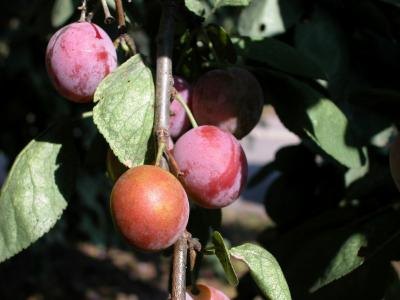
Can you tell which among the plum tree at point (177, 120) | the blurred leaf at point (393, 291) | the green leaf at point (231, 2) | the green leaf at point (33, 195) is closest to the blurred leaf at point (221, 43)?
the green leaf at point (231, 2)

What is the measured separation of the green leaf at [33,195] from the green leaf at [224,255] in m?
0.24

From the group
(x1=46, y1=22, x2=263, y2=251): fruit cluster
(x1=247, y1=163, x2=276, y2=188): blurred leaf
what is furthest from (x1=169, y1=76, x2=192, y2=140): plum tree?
(x1=247, y1=163, x2=276, y2=188): blurred leaf

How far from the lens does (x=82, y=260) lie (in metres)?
4.17

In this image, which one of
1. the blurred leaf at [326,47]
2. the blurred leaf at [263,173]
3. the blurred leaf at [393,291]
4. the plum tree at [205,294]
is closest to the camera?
the plum tree at [205,294]

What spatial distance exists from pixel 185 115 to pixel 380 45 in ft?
1.57

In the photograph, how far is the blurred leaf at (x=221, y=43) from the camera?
2.70 ft

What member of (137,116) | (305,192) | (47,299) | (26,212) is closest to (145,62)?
(137,116)

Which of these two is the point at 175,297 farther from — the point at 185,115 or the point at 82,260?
the point at 82,260

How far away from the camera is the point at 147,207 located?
1.80ft

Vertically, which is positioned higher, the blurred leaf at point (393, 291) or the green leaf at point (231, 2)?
the green leaf at point (231, 2)

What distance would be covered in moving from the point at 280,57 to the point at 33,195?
37 centimetres

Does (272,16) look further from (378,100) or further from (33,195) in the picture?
(33,195)

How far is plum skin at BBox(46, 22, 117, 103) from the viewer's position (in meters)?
0.69

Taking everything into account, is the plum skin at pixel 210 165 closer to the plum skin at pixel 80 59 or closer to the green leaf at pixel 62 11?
the plum skin at pixel 80 59
